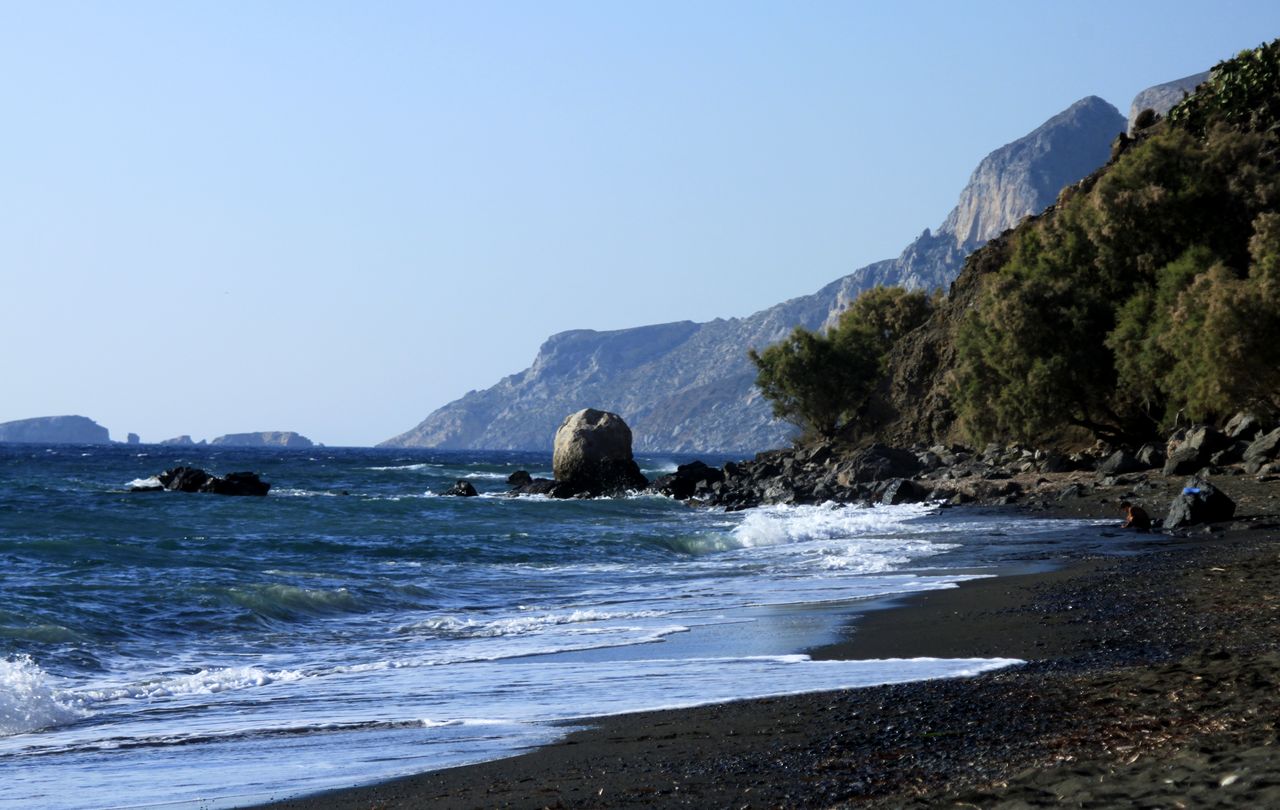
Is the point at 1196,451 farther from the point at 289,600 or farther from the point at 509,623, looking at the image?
the point at 289,600

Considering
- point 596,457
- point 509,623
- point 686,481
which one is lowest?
point 509,623

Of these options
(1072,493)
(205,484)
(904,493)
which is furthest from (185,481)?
(1072,493)

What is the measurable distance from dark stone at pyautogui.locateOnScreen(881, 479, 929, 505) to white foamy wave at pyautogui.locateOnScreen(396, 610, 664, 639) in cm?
2580

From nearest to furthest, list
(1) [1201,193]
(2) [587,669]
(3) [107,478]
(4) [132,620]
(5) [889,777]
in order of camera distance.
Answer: (5) [889,777] → (2) [587,669] → (4) [132,620] → (1) [1201,193] → (3) [107,478]

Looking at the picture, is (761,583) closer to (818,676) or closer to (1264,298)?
(818,676)

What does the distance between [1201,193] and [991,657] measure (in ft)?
118

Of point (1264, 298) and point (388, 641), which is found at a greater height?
point (1264, 298)

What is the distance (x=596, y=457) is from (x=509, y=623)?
42253mm

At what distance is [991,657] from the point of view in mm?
12047

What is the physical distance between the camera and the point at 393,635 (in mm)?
16500

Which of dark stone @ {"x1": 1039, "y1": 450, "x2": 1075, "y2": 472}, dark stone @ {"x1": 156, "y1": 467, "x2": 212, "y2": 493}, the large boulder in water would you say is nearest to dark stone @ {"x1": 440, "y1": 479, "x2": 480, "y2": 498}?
the large boulder in water

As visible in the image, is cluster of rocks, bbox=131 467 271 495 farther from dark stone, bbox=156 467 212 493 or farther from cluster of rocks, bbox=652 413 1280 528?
cluster of rocks, bbox=652 413 1280 528

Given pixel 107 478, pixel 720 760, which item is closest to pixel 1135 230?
pixel 720 760

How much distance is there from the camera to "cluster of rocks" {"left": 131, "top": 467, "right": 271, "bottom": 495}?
60.5 meters
